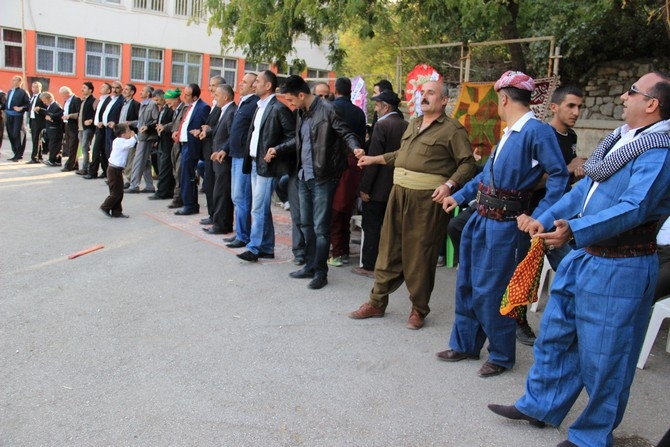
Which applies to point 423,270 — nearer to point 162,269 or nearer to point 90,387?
point 90,387

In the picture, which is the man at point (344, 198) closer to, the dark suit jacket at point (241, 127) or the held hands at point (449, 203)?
the dark suit jacket at point (241, 127)

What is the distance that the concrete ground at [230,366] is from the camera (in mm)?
3342

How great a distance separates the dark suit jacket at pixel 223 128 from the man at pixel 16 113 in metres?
8.27

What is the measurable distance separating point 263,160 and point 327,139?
1.01 m

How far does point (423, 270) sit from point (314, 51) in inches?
1104

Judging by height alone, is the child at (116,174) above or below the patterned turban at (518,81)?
below

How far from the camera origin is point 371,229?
6.59 meters

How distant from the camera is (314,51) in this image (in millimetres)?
31266

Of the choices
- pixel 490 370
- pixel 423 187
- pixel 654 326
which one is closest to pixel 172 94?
pixel 423 187

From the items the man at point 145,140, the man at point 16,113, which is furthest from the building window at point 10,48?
the man at point 145,140

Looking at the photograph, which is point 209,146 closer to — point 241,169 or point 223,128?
point 223,128

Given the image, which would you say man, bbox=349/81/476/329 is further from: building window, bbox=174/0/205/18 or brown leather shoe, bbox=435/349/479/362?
building window, bbox=174/0/205/18

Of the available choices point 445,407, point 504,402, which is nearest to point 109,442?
point 445,407

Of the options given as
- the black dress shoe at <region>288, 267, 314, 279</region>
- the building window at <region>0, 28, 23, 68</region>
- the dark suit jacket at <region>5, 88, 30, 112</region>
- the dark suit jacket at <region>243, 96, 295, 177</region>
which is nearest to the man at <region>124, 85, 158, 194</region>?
the dark suit jacket at <region>5, 88, 30, 112</region>
